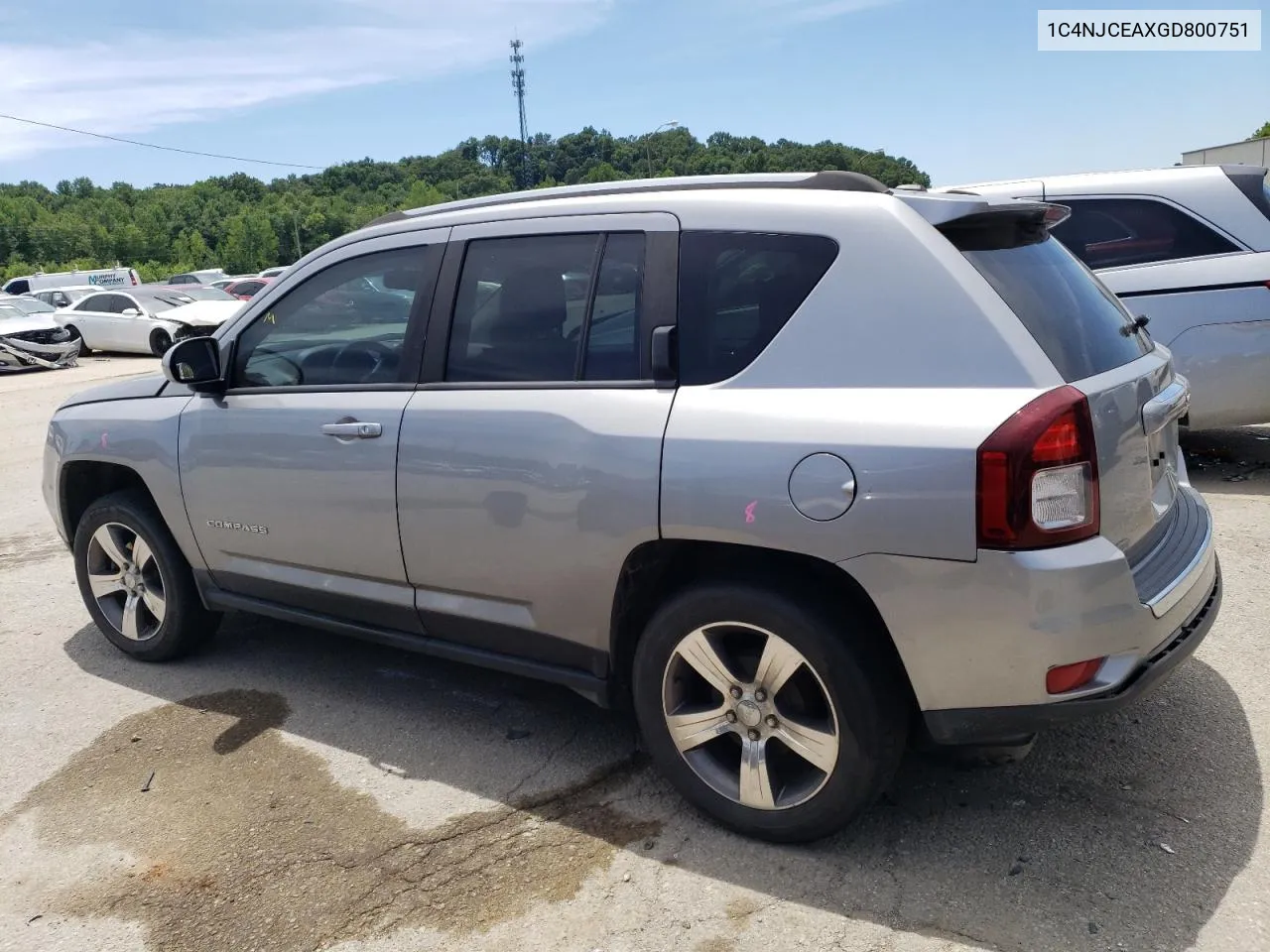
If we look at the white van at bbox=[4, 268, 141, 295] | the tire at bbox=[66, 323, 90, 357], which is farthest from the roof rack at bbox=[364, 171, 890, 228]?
the white van at bbox=[4, 268, 141, 295]

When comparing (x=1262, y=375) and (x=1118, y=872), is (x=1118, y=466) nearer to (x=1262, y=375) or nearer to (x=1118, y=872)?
(x=1118, y=872)

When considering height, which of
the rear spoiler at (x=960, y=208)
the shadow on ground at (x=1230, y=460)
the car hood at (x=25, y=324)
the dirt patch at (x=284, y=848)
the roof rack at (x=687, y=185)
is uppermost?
the roof rack at (x=687, y=185)

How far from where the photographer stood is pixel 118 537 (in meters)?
4.45

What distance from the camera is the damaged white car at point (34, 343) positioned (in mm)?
19859

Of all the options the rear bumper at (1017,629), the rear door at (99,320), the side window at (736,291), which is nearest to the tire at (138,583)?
the side window at (736,291)

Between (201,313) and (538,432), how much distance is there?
65.8 feet

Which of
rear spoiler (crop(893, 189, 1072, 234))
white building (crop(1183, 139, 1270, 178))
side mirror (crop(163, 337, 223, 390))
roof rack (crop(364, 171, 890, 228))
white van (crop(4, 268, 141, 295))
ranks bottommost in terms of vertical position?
white van (crop(4, 268, 141, 295))

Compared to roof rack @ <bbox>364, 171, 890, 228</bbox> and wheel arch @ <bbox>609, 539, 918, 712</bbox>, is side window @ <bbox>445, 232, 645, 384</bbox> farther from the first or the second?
wheel arch @ <bbox>609, 539, 918, 712</bbox>

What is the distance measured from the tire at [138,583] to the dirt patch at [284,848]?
0.76m

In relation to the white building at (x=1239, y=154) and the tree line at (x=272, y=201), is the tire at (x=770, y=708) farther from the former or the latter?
the tree line at (x=272, y=201)

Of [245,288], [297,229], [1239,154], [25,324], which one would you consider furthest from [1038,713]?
[297,229]

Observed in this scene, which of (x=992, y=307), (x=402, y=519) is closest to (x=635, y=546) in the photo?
(x=402, y=519)

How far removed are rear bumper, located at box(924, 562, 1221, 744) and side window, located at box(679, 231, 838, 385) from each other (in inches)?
43.5

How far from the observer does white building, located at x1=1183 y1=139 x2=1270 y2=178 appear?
3362 centimetres
